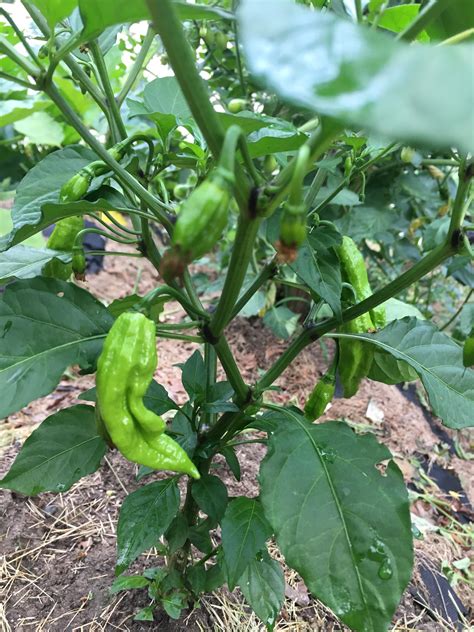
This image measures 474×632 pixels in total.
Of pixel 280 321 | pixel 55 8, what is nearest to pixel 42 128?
pixel 280 321

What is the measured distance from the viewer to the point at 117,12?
601mm

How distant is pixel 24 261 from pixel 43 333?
223 millimetres

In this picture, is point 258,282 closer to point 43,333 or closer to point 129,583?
point 43,333

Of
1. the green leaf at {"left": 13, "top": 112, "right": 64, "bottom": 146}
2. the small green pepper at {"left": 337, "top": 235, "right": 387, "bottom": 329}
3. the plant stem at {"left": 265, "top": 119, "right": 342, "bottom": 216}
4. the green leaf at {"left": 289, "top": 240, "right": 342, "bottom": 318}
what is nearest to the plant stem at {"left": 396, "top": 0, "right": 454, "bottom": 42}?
the plant stem at {"left": 265, "top": 119, "right": 342, "bottom": 216}

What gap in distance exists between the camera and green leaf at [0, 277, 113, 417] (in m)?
0.73

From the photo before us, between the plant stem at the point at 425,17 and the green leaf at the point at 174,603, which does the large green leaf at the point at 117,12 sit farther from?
the green leaf at the point at 174,603

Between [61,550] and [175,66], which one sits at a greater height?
[175,66]

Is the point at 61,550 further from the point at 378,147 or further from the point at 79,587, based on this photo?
the point at 378,147

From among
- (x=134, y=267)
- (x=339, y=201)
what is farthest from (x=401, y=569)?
(x=134, y=267)

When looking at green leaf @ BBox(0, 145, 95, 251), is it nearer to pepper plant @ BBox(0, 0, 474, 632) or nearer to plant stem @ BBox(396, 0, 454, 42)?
pepper plant @ BBox(0, 0, 474, 632)

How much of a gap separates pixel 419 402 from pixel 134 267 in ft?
5.99

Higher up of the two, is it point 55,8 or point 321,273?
point 55,8

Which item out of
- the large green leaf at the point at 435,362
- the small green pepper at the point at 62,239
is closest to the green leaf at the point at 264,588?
the large green leaf at the point at 435,362

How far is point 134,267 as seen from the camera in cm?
312
